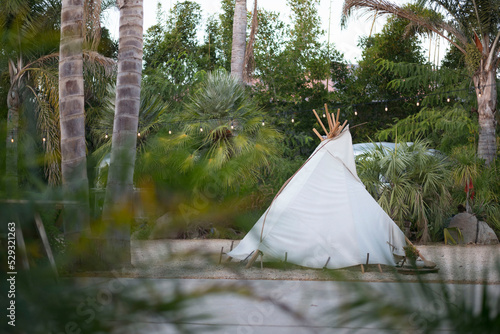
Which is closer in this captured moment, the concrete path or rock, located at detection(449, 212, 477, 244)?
the concrete path

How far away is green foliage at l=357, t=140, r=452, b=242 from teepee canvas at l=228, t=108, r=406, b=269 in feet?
8.26

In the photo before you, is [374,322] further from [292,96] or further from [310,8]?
[310,8]

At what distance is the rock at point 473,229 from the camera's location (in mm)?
11039

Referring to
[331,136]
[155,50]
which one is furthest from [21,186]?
[155,50]

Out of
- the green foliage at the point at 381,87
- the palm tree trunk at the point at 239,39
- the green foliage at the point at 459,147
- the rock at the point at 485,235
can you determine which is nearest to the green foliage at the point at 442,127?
the green foliage at the point at 459,147

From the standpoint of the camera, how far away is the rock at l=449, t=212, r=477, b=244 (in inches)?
436

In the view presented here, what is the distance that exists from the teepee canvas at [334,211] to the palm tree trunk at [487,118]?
4845 millimetres

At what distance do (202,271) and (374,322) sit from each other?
0.20 metres

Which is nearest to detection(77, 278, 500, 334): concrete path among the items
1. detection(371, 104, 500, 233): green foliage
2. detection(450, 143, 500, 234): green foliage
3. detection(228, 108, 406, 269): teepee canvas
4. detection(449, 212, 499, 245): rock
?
detection(228, 108, 406, 269): teepee canvas

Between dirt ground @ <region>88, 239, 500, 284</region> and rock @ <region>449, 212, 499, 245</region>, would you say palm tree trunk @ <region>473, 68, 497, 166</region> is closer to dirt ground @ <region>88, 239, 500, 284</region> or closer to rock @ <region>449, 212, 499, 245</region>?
rock @ <region>449, 212, 499, 245</region>

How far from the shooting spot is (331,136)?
883 centimetres

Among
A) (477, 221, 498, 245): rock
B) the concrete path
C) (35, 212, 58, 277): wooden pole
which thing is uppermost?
(35, 212, 58, 277): wooden pole

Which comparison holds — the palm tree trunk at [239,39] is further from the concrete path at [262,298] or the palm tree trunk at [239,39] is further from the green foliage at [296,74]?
the concrete path at [262,298]

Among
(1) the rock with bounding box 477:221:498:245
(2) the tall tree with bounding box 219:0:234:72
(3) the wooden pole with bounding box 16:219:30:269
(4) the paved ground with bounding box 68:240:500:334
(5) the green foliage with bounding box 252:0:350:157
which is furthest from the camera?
(2) the tall tree with bounding box 219:0:234:72
